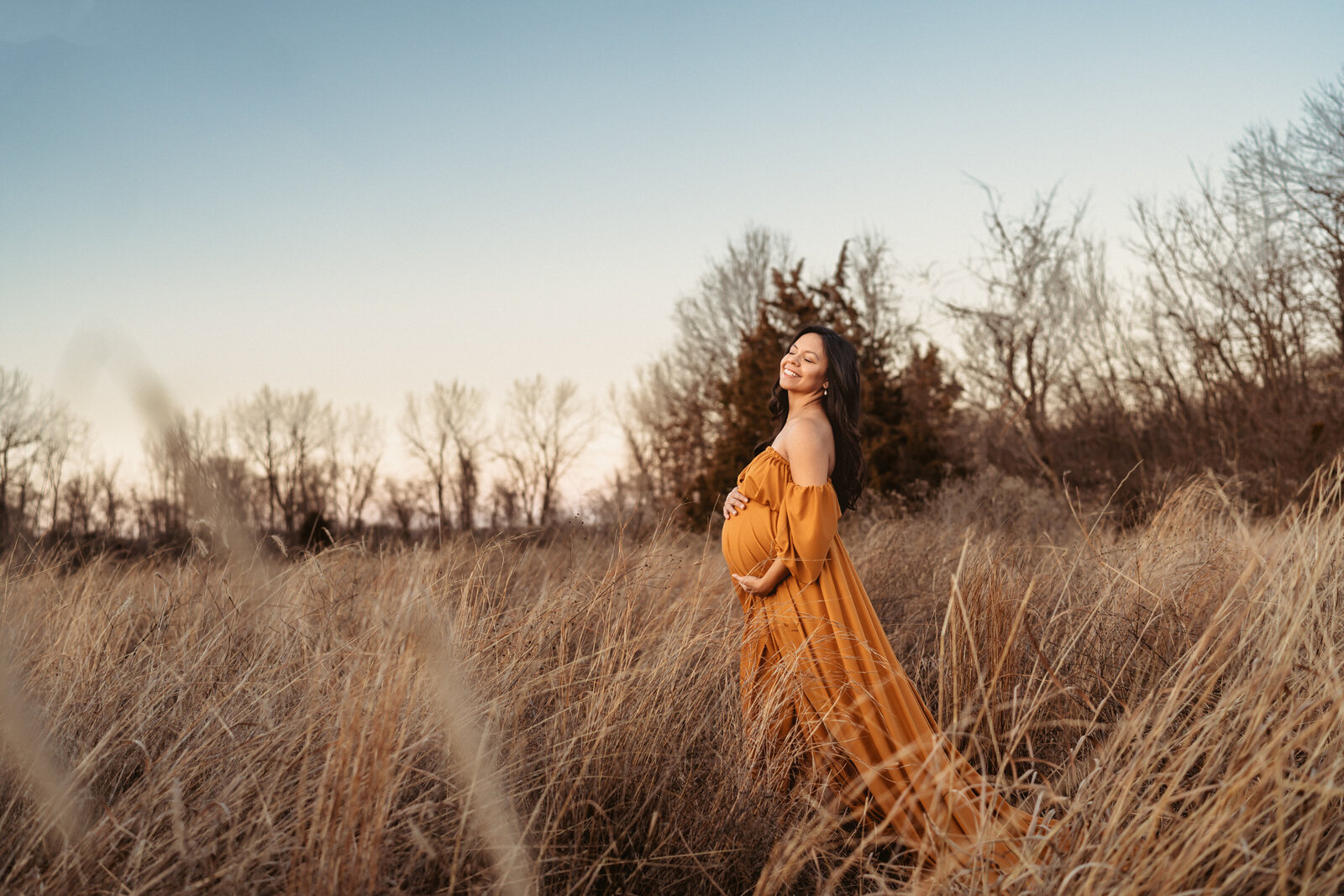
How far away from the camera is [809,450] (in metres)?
2.82

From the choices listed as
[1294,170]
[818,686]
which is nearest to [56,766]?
[818,686]

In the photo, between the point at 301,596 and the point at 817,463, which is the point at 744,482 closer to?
the point at 817,463

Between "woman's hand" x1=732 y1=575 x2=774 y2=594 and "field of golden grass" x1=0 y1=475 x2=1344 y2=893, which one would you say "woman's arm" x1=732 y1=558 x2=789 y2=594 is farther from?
"field of golden grass" x1=0 y1=475 x2=1344 y2=893

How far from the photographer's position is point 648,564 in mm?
3232

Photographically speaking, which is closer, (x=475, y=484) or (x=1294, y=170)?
(x=1294, y=170)

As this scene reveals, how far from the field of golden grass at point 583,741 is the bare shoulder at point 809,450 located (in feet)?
2.18

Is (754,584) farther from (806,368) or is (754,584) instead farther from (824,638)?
(806,368)

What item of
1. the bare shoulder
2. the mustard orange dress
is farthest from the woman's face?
the mustard orange dress

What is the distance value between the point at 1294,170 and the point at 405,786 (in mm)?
12159

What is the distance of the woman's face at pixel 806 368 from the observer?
3.07m

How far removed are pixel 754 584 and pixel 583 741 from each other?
34.6 inches

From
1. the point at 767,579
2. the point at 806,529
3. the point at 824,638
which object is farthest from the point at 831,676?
the point at 806,529

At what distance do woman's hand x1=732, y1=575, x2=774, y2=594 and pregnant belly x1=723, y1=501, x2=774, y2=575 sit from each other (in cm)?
4

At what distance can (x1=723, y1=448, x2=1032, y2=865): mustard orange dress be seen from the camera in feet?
8.13
